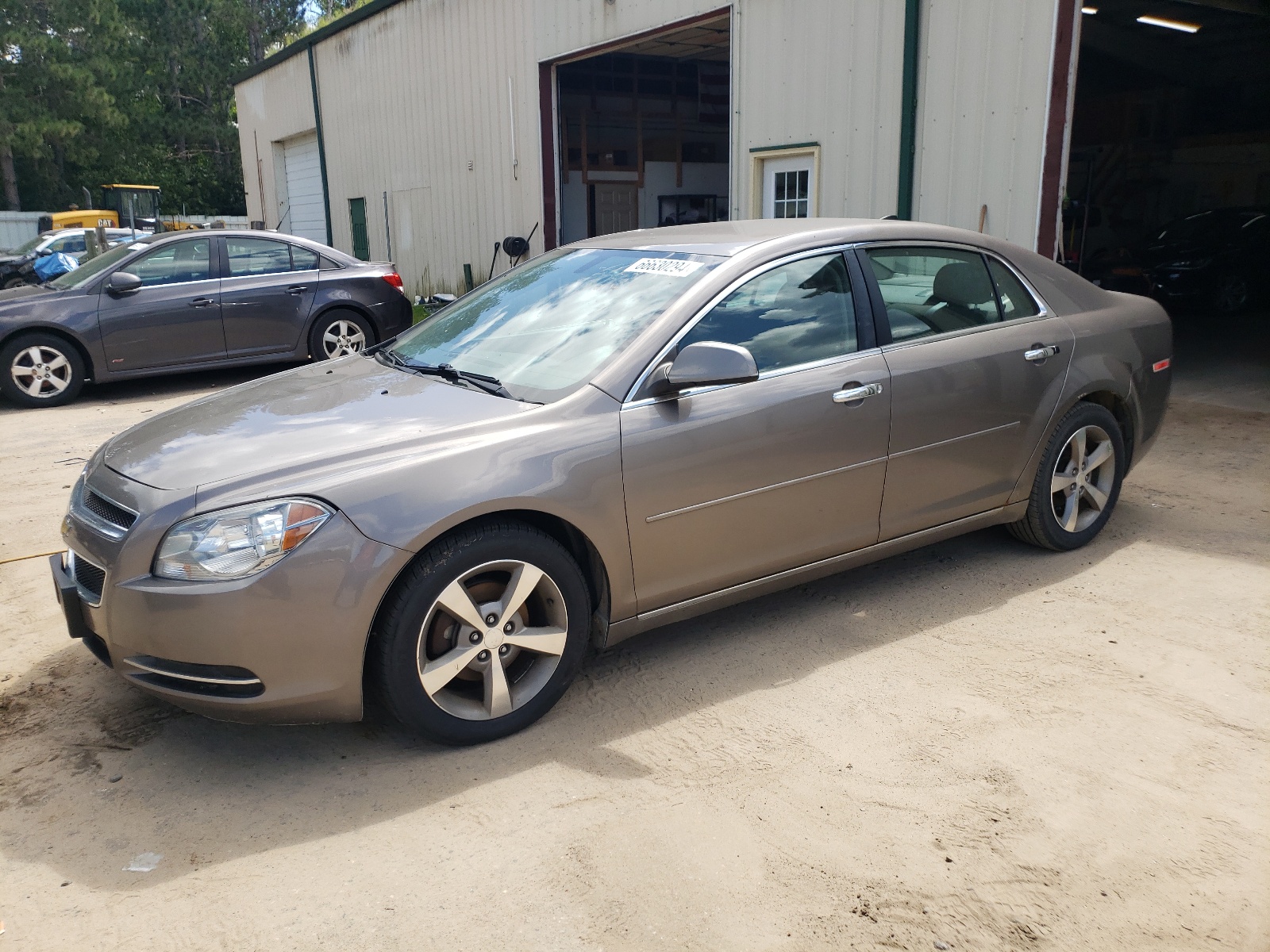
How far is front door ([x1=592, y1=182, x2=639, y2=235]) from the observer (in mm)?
19344

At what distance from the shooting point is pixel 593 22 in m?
12.0

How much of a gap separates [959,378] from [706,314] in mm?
1205

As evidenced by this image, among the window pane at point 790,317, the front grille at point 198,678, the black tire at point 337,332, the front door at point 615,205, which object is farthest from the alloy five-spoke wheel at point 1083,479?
the front door at point 615,205

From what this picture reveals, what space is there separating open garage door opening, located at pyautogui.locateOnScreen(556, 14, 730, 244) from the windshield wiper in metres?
14.8

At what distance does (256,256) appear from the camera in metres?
9.88

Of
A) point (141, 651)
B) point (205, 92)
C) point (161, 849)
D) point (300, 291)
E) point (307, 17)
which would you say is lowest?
point (161, 849)

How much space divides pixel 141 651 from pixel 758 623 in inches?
90.8

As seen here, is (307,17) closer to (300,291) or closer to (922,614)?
(300,291)

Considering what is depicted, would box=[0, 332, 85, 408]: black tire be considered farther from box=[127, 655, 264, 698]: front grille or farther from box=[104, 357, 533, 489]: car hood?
box=[127, 655, 264, 698]: front grille

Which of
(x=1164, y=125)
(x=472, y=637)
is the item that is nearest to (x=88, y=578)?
(x=472, y=637)

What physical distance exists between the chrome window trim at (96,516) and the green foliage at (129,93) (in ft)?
142

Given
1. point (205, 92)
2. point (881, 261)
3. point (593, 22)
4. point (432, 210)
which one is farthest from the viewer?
point (205, 92)

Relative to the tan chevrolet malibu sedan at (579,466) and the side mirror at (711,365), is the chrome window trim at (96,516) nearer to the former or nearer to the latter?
the tan chevrolet malibu sedan at (579,466)

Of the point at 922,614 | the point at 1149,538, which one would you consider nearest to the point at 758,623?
the point at 922,614
